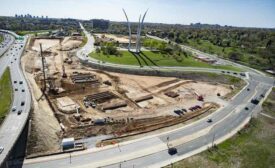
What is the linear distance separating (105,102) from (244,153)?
43955mm

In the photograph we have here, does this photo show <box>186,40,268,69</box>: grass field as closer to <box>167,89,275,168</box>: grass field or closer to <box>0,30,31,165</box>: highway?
<box>167,89,275,168</box>: grass field

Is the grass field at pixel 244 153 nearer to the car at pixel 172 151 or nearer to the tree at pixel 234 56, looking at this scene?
the car at pixel 172 151

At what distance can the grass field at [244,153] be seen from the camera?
164 feet

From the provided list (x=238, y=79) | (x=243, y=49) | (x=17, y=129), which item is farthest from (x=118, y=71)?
(x=243, y=49)

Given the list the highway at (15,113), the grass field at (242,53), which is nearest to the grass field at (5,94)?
the highway at (15,113)

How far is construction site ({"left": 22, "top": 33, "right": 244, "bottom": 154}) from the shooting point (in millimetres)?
59031

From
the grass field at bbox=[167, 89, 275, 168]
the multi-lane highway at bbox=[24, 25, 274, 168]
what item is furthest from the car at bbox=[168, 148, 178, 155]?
the grass field at bbox=[167, 89, 275, 168]

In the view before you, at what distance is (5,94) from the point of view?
6900cm

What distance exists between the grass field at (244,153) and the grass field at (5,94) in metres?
43.2

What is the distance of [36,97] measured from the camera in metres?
75.6

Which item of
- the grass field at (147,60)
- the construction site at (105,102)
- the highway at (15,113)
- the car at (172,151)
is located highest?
the grass field at (147,60)

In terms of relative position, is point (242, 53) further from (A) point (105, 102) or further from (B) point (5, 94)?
(B) point (5, 94)

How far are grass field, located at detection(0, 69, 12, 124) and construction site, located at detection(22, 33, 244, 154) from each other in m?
6.90

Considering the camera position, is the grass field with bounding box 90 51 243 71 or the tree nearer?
the grass field with bounding box 90 51 243 71
